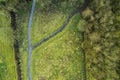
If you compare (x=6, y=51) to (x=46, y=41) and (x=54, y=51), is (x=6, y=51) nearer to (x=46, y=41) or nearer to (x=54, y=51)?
(x=46, y=41)

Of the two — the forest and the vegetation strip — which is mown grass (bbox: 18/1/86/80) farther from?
the vegetation strip

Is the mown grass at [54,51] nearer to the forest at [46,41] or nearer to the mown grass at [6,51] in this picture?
the forest at [46,41]

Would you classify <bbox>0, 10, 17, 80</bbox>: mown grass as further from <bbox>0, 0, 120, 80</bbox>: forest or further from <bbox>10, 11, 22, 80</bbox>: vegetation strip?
<bbox>10, 11, 22, 80</bbox>: vegetation strip

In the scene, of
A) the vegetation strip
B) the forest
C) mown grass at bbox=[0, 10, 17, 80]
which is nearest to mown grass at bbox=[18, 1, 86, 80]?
the forest

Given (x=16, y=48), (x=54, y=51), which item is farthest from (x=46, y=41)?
(x=16, y=48)

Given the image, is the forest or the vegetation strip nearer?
the forest

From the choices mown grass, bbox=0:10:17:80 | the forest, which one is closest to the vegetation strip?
the forest

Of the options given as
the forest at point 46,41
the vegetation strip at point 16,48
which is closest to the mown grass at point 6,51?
the forest at point 46,41
